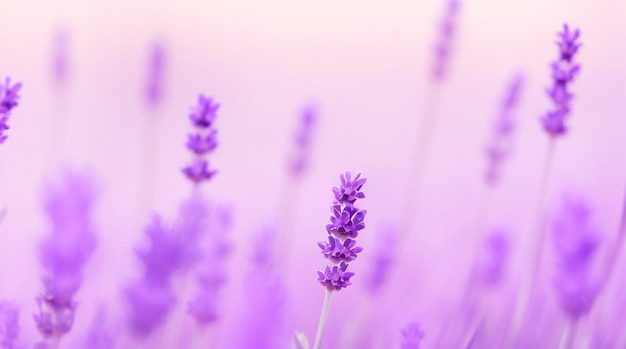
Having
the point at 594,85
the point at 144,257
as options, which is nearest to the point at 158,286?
the point at 144,257

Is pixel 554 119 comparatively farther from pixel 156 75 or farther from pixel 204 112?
pixel 156 75

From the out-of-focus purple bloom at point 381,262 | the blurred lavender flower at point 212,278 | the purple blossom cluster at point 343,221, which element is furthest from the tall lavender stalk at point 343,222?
the out-of-focus purple bloom at point 381,262

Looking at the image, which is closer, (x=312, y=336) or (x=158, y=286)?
(x=158, y=286)

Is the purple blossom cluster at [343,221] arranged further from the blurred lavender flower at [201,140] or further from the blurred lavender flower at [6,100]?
the blurred lavender flower at [6,100]

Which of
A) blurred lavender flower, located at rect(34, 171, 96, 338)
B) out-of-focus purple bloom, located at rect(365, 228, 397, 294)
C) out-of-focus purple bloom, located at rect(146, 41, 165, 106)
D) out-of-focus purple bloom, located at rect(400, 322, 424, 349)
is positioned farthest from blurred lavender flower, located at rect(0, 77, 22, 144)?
out-of-focus purple bloom, located at rect(146, 41, 165, 106)

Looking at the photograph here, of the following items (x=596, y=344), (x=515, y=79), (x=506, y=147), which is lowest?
(x=596, y=344)

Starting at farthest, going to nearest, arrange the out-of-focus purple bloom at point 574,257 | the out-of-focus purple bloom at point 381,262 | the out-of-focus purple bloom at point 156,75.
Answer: the out-of-focus purple bloom at point 156,75 < the out-of-focus purple bloom at point 381,262 < the out-of-focus purple bloom at point 574,257

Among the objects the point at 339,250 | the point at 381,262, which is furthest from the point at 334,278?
the point at 381,262

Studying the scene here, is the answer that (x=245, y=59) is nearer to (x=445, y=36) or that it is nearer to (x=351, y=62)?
(x=351, y=62)
